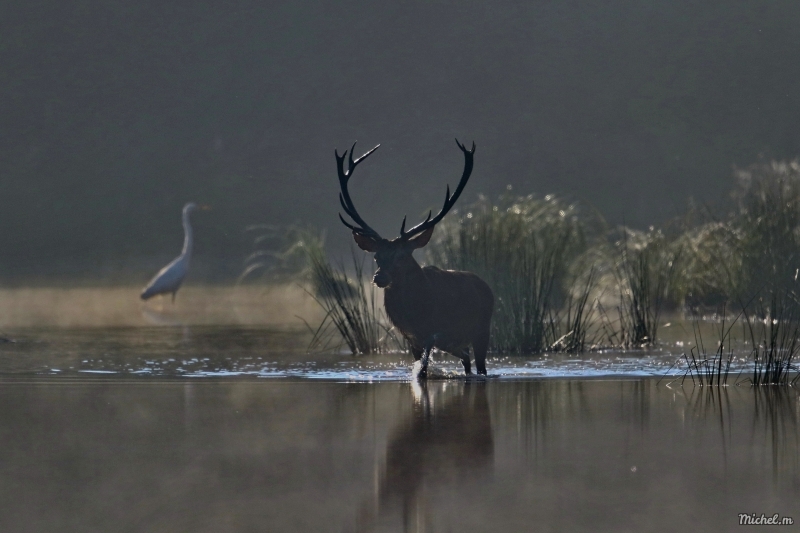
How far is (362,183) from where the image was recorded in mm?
57656

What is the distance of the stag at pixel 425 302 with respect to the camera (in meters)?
12.0

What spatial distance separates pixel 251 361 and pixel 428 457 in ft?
20.0

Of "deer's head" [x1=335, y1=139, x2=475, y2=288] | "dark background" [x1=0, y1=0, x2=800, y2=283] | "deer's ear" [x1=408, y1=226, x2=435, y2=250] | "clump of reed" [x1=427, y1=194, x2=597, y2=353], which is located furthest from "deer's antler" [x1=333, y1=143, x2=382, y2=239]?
"dark background" [x1=0, y1=0, x2=800, y2=283]

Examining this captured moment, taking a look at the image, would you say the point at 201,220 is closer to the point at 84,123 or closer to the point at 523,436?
the point at 84,123

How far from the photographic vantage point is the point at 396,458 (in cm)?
769

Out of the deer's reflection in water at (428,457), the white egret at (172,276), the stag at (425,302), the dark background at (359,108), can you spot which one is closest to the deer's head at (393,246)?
the stag at (425,302)

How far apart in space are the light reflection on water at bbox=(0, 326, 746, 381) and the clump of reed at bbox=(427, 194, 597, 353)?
0.49 metres

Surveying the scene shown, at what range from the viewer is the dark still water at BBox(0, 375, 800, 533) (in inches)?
249

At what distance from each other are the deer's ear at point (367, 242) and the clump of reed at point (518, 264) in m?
2.51

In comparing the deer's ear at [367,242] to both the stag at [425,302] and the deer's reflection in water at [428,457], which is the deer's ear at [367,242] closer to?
the stag at [425,302]

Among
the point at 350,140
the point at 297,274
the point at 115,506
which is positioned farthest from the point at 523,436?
the point at 350,140

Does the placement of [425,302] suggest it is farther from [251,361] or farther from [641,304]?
[641,304]

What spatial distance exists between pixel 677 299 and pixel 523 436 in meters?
11.5

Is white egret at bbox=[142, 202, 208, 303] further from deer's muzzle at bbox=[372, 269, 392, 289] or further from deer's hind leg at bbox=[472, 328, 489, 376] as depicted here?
deer's muzzle at bbox=[372, 269, 392, 289]
